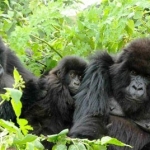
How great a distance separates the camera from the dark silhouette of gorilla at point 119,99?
Result: 417 centimetres

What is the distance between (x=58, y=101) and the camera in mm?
4609

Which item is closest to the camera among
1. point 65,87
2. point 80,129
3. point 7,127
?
point 7,127

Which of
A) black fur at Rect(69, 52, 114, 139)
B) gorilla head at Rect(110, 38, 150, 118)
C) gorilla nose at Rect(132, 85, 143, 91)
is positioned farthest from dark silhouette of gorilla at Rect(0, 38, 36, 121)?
gorilla nose at Rect(132, 85, 143, 91)

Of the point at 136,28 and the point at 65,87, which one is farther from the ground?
the point at 136,28

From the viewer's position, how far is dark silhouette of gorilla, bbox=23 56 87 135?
4605 millimetres

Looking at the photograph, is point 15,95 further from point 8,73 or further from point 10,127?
point 8,73

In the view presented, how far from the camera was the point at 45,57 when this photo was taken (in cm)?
558

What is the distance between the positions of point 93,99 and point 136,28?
149 centimetres

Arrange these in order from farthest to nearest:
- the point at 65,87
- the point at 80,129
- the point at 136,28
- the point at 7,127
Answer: the point at 136,28 → the point at 65,87 → the point at 80,129 → the point at 7,127

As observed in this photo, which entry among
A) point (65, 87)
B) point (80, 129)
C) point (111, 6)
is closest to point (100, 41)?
point (111, 6)

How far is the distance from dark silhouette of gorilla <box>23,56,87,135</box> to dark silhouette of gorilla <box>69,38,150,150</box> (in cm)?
22

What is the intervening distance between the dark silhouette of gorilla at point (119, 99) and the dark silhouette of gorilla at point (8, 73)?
2.31 feet

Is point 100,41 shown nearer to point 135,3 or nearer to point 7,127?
point 135,3

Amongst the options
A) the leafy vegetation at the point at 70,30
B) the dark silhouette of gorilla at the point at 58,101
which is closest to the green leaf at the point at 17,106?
the dark silhouette of gorilla at the point at 58,101
